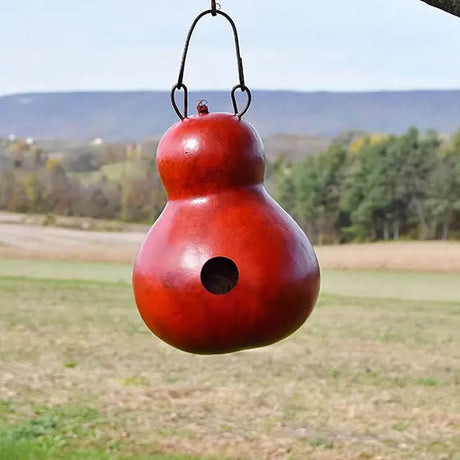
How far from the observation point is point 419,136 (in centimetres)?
2086

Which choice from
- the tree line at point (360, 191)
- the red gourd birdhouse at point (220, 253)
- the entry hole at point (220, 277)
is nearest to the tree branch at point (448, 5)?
the red gourd birdhouse at point (220, 253)

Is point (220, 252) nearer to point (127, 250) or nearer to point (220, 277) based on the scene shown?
point (220, 277)

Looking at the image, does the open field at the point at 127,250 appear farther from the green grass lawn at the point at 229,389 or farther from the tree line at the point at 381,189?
the green grass lawn at the point at 229,389

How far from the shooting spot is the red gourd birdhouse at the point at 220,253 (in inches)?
100.0

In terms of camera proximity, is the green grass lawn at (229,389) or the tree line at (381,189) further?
the tree line at (381,189)

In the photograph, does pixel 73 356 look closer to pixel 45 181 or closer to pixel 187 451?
pixel 187 451

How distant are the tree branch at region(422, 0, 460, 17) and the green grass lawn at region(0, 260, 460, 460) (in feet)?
18.2

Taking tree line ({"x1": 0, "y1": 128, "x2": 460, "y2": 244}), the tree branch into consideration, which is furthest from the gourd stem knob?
tree line ({"x1": 0, "y1": 128, "x2": 460, "y2": 244})

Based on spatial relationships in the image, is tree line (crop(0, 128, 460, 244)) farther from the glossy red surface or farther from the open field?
the glossy red surface

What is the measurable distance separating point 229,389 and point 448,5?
25.7ft

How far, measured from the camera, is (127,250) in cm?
2391

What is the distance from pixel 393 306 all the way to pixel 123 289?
5.26 metres

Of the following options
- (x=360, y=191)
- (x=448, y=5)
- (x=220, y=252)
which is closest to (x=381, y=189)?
(x=360, y=191)

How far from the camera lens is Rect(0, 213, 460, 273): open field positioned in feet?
72.3
